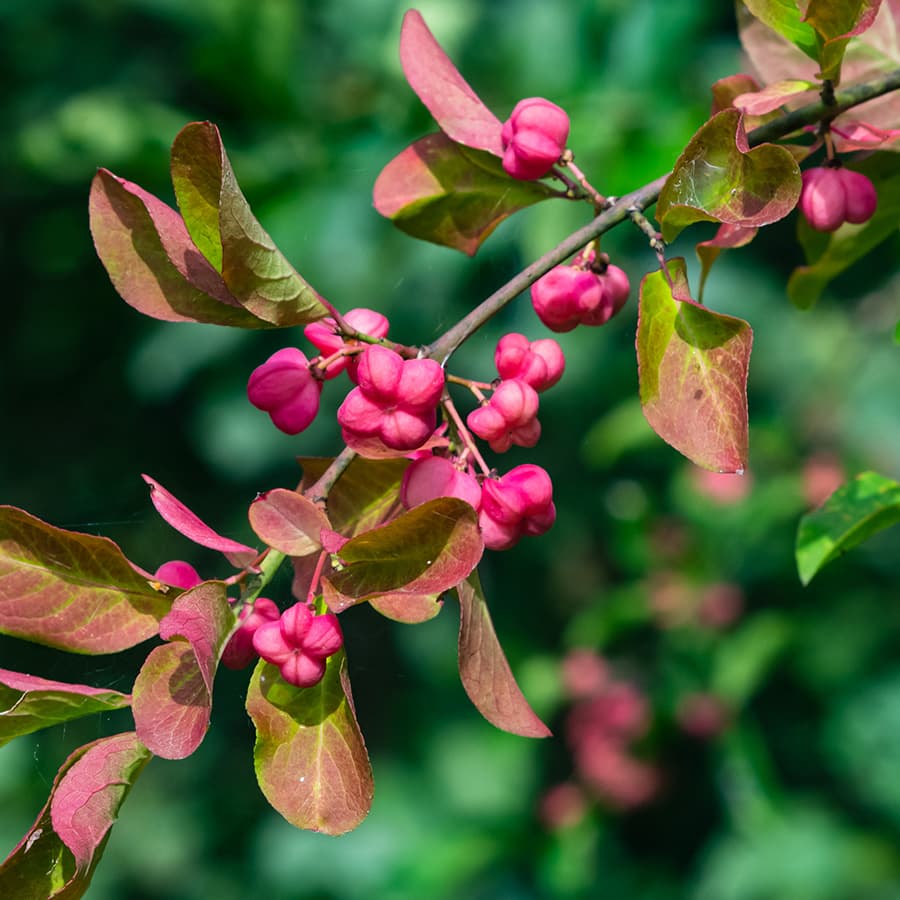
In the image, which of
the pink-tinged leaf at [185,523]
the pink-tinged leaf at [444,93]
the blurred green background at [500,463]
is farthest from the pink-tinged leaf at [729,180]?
the blurred green background at [500,463]

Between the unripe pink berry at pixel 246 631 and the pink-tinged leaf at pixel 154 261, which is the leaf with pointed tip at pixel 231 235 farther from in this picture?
the unripe pink berry at pixel 246 631

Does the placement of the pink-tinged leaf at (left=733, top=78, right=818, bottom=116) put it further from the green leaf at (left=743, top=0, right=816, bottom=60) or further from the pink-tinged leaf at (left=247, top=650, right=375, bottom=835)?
the pink-tinged leaf at (left=247, top=650, right=375, bottom=835)

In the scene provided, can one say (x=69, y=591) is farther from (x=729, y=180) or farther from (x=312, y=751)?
(x=729, y=180)

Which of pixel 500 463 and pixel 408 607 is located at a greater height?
pixel 408 607

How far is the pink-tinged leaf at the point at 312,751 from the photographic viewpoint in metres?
0.50

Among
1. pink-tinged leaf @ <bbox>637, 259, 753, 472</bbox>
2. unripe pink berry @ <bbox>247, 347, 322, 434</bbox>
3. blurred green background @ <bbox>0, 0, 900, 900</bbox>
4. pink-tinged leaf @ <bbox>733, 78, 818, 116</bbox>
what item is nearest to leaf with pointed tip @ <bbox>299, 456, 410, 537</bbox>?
unripe pink berry @ <bbox>247, 347, 322, 434</bbox>

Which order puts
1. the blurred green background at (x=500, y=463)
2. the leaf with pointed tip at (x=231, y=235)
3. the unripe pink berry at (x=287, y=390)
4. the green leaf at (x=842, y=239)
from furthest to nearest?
the blurred green background at (x=500, y=463) < the green leaf at (x=842, y=239) < the unripe pink berry at (x=287, y=390) < the leaf with pointed tip at (x=231, y=235)

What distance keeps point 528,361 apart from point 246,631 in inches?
7.7

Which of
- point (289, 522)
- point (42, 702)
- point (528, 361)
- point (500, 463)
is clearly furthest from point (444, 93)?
point (500, 463)

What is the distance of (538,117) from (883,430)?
1243 millimetres

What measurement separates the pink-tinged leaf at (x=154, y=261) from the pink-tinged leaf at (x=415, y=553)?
11 centimetres

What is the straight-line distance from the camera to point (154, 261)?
1.74ft

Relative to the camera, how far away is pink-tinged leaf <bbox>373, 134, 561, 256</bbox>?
0.63 metres

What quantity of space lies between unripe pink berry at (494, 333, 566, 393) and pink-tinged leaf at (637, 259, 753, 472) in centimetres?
6
